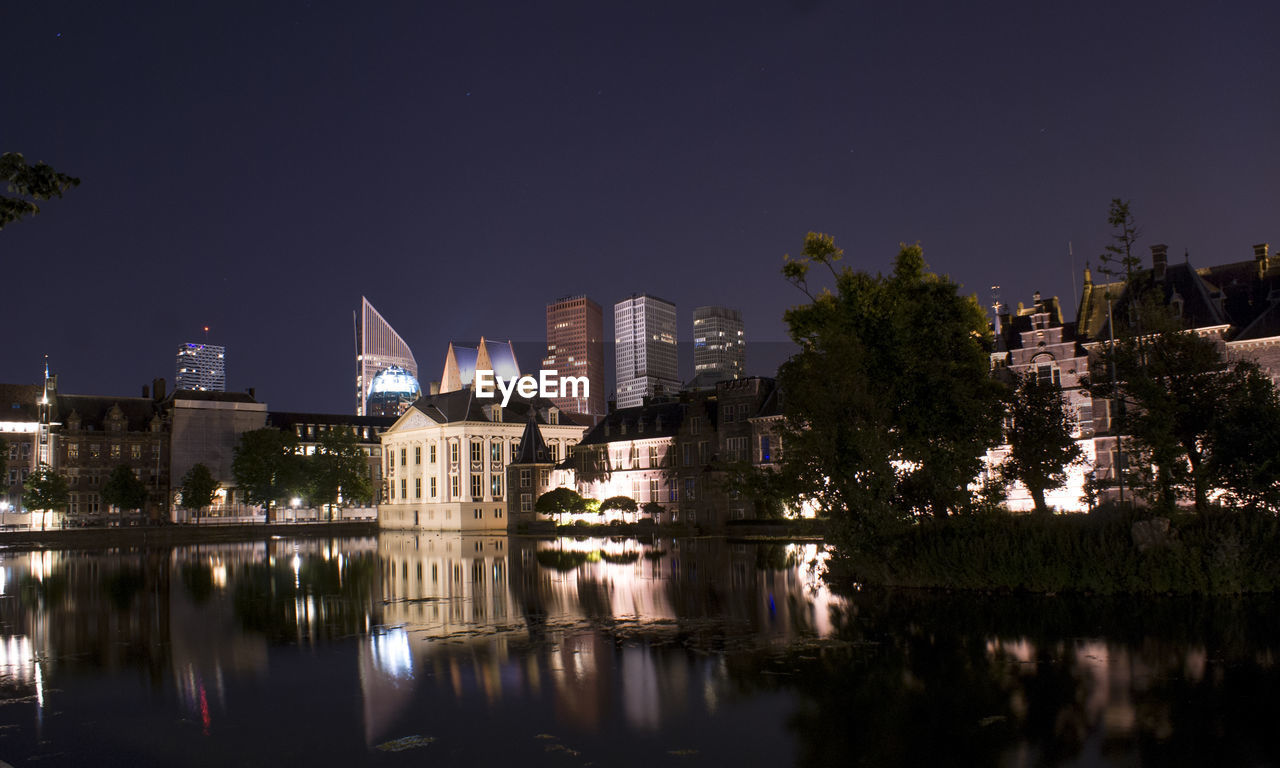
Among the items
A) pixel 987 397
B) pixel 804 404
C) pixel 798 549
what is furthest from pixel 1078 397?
pixel 804 404

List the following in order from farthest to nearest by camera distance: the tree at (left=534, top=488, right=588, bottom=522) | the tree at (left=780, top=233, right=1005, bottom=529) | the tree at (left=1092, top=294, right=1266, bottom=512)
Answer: the tree at (left=534, top=488, right=588, bottom=522) < the tree at (left=780, top=233, right=1005, bottom=529) < the tree at (left=1092, top=294, right=1266, bottom=512)

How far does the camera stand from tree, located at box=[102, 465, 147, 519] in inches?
4099

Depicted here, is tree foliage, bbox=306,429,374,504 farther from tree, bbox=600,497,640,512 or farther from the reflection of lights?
the reflection of lights

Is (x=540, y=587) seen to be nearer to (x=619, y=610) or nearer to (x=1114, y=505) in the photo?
(x=619, y=610)

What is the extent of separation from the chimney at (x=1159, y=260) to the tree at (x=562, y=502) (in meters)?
50.1

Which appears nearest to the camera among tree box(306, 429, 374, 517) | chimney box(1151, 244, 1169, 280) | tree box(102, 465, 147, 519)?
chimney box(1151, 244, 1169, 280)

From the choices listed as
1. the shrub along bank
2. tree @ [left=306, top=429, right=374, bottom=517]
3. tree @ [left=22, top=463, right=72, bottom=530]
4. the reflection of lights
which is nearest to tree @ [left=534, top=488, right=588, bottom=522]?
tree @ [left=306, top=429, right=374, bottom=517]

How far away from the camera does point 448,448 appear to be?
108 metres

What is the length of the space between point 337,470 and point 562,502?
36.5 meters

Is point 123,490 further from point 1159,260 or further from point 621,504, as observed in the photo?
point 1159,260

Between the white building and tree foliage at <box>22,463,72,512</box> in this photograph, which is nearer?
tree foliage at <box>22,463,72,512</box>

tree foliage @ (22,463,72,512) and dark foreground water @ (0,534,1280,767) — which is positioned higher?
tree foliage @ (22,463,72,512)

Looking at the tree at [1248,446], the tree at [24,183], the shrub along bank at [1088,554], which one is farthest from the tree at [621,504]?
the tree at [24,183]

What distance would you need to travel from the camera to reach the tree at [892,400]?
102ft
